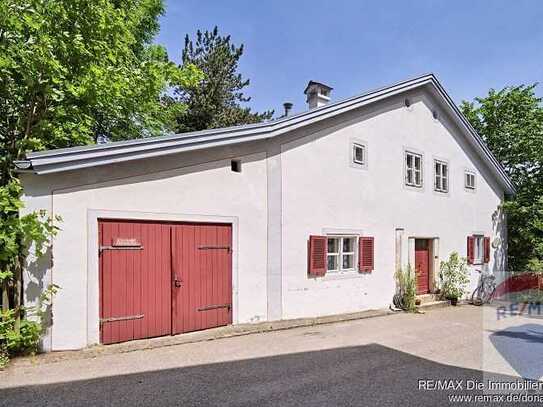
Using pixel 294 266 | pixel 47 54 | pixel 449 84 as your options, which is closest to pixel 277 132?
pixel 294 266

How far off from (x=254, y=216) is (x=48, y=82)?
4.38 meters

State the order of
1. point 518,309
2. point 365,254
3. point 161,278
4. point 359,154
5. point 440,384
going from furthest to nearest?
1. point 518,309
2. point 359,154
3. point 365,254
4. point 161,278
5. point 440,384

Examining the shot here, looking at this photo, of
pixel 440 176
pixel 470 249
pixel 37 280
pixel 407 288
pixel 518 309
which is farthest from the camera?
pixel 470 249

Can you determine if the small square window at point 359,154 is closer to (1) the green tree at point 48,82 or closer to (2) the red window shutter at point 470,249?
(1) the green tree at point 48,82

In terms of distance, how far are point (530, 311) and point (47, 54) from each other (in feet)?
43.7

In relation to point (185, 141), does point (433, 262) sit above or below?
below

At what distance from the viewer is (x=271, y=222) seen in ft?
28.8

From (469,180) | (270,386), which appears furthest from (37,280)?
(469,180)

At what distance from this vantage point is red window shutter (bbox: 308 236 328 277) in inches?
366

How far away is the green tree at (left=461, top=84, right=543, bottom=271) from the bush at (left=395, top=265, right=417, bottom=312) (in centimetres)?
686

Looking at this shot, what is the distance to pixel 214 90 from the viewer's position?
20984mm

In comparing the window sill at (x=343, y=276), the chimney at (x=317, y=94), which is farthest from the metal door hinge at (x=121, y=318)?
the chimney at (x=317, y=94)

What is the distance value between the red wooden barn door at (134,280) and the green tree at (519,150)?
13820mm

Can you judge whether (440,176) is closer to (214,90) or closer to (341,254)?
(341,254)
